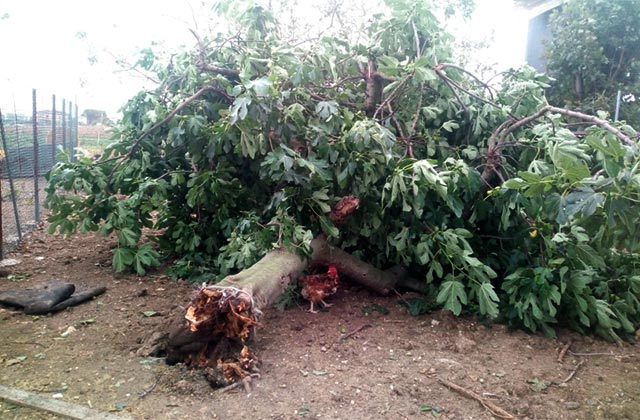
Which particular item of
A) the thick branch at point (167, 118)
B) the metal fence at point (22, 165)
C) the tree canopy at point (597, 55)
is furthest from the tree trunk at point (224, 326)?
the tree canopy at point (597, 55)

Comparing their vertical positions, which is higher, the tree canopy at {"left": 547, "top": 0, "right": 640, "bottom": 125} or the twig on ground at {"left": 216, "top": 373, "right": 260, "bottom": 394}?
the tree canopy at {"left": 547, "top": 0, "right": 640, "bottom": 125}

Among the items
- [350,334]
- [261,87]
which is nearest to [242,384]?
[350,334]

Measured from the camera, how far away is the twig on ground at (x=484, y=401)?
96.5 inches

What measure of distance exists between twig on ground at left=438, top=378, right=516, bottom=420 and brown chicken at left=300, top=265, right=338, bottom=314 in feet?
3.52

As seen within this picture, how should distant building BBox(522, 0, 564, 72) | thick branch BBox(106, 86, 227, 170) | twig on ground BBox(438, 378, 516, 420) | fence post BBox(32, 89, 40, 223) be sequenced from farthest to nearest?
distant building BBox(522, 0, 564, 72) < fence post BBox(32, 89, 40, 223) < thick branch BBox(106, 86, 227, 170) < twig on ground BBox(438, 378, 516, 420)

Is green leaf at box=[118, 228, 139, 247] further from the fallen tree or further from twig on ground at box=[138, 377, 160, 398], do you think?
twig on ground at box=[138, 377, 160, 398]

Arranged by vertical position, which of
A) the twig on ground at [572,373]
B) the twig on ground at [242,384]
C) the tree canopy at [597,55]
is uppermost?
the tree canopy at [597,55]

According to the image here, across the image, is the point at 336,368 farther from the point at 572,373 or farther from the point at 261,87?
the point at 261,87

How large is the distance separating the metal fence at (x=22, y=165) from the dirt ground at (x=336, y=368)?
6.42ft

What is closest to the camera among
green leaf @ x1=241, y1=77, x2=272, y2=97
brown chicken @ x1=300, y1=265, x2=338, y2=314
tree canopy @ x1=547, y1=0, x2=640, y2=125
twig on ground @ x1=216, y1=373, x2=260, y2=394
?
twig on ground @ x1=216, y1=373, x2=260, y2=394

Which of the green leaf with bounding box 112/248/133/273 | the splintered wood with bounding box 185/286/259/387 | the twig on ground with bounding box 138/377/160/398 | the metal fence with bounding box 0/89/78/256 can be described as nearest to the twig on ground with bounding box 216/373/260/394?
the splintered wood with bounding box 185/286/259/387

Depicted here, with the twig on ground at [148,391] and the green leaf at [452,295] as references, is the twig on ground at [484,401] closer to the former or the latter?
the green leaf at [452,295]

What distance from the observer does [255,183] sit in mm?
4418

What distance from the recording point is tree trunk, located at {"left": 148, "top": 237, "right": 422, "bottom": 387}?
260cm
